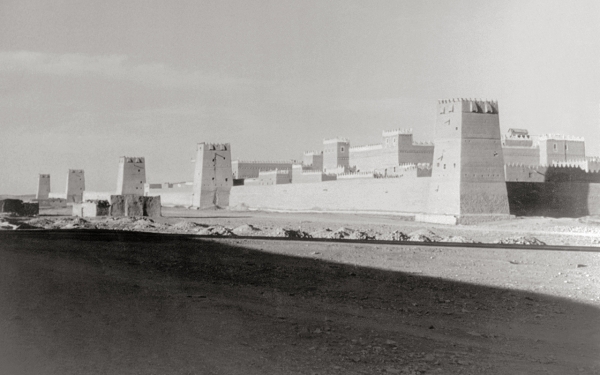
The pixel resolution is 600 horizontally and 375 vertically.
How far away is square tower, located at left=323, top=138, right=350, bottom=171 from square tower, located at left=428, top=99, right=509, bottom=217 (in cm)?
2596

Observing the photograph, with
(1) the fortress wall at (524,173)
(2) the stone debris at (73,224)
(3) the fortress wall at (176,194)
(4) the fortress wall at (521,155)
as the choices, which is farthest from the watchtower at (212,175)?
(2) the stone debris at (73,224)

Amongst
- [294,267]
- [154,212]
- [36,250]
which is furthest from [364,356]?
[154,212]

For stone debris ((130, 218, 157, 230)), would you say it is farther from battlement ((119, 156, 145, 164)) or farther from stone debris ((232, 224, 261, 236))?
battlement ((119, 156, 145, 164))

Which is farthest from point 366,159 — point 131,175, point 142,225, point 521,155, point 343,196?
point 142,225

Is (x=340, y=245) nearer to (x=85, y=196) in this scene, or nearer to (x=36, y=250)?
(x=36, y=250)

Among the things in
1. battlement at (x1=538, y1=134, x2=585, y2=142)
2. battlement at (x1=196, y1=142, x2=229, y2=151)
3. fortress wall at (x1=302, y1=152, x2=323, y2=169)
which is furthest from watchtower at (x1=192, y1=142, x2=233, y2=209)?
battlement at (x1=538, y1=134, x2=585, y2=142)

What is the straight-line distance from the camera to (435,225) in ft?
91.3

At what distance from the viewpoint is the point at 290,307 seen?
8.84 m

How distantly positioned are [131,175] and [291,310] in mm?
46900

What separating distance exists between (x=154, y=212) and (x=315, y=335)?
2322cm

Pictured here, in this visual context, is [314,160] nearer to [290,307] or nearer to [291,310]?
[290,307]

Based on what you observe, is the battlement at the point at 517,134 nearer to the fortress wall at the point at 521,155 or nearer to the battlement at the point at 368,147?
the fortress wall at the point at 521,155

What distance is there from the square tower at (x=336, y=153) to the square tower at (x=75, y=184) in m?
23.8

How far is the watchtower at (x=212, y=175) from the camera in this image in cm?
4806
